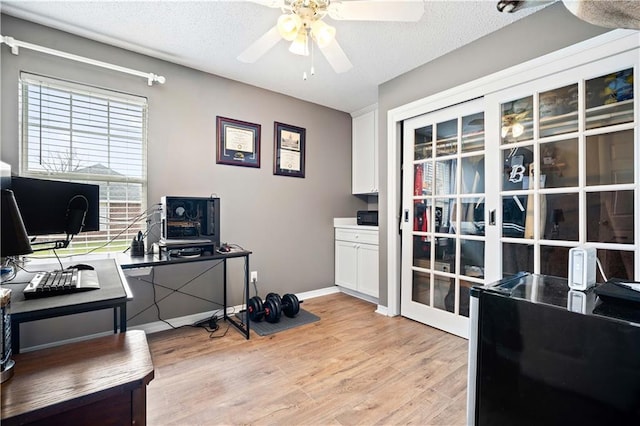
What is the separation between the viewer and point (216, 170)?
2.96 metres

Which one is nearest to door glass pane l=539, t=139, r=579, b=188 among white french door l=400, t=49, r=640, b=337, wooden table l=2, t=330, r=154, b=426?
white french door l=400, t=49, r=640, b=337

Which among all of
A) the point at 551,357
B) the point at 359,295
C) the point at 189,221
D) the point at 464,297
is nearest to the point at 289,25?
the point at 189,221

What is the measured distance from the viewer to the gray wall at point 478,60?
1.94 metres

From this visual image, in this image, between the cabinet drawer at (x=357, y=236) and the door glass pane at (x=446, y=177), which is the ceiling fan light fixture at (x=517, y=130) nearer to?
the door glass pane at (x=446, y=177)

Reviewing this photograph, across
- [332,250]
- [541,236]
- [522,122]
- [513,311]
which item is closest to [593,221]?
[541,236]

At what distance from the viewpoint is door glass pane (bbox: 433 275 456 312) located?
2619mm

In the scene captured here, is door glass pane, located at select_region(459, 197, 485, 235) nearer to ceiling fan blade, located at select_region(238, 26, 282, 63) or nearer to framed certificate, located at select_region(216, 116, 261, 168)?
ceiling fan blade, located at select_region(238, 26, 282, 63)

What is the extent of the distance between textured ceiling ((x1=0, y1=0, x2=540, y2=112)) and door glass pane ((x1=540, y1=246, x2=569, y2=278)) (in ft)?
5.56

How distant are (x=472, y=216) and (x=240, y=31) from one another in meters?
2.43

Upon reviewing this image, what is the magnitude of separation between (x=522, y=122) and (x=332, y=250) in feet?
8.27

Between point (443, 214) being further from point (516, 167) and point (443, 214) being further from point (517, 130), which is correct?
point (517, 130)

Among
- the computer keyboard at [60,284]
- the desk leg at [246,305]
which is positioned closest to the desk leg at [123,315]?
the computer keyboard at [60,284]

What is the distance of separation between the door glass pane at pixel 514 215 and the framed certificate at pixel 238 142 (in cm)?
244

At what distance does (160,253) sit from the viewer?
7.59 ft
